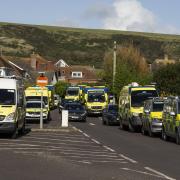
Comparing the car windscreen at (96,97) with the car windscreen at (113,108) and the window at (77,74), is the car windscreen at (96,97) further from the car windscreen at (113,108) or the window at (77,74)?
the window at (77,74)

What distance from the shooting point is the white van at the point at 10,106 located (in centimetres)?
2750

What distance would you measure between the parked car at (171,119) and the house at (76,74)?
107 metres

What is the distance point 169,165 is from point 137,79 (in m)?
52.1

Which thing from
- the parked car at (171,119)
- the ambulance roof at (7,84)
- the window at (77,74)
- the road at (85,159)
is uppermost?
the window at (77,74)

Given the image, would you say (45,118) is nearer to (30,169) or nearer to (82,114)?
(82,114)

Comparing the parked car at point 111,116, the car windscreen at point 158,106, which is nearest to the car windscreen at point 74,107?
the parked car at point 111,116

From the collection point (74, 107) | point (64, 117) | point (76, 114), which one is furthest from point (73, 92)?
point (64, 117)

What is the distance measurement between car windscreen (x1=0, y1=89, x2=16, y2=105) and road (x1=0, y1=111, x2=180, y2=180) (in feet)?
5.13

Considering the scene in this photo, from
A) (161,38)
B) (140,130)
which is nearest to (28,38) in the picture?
(161,38)

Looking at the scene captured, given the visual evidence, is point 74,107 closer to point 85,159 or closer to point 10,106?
point 10,106

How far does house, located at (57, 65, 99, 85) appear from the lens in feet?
453

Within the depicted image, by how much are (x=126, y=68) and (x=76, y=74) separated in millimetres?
62906

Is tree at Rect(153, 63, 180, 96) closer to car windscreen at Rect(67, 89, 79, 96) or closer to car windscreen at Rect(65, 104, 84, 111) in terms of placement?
car windscreen at Rect(65, 104, 84, 111)

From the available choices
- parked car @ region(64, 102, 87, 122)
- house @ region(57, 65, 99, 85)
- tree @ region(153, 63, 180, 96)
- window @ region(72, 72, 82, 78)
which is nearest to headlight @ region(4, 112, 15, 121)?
parked car @ region(64, 102, 87, 122)
